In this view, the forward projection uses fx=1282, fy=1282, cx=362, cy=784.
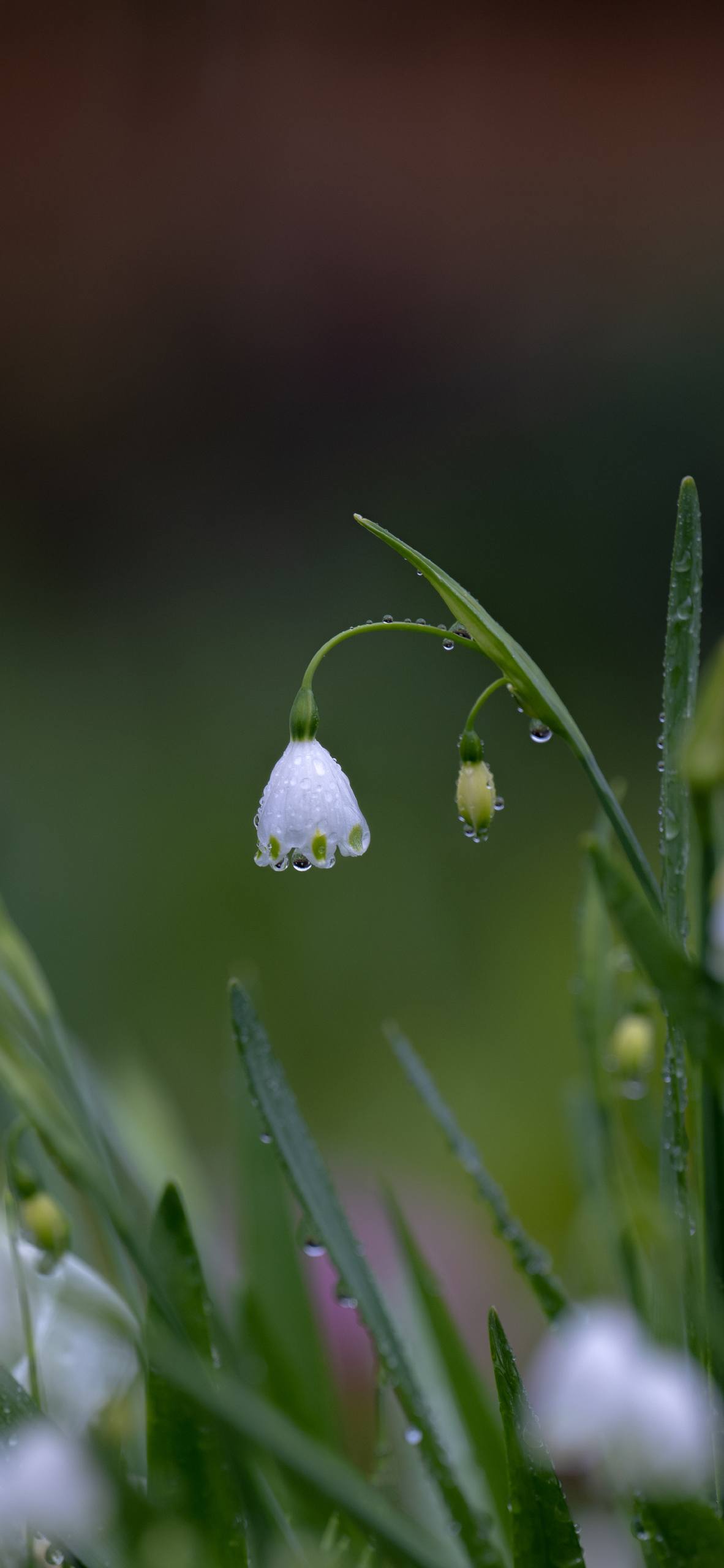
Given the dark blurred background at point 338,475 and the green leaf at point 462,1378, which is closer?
the green leaf at point 462,1378

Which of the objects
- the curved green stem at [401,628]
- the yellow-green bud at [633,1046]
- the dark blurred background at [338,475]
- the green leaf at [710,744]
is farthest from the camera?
the dark blurred background at [338,475]

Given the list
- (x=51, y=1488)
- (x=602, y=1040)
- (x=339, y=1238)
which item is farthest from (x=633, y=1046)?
(x=51, y=1488)

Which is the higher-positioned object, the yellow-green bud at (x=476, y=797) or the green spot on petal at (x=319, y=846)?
the yellow-green bud at (x=476, y=797)

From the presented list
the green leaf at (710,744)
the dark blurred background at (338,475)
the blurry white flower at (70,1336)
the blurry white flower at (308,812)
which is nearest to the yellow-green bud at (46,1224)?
the blurry white flower at (70,1336)

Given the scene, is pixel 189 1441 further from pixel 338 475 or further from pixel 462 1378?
pixel 338 475

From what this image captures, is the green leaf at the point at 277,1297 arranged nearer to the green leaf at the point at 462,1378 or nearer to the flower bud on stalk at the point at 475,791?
the green leaf at the point at 462,1378

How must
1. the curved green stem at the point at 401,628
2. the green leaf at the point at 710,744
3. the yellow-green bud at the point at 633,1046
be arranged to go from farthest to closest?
the yellow-green bud at the point at 633,1046 < the curved green stem at the point at 401,628 < the green leaf at the point at 710,744

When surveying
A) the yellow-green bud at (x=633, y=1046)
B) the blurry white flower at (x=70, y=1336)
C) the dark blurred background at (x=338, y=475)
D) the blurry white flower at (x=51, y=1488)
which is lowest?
the blurry white flower at (x=51, y=1488)

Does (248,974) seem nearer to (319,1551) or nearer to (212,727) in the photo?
(212,727)
